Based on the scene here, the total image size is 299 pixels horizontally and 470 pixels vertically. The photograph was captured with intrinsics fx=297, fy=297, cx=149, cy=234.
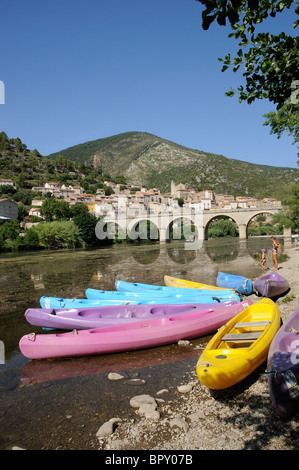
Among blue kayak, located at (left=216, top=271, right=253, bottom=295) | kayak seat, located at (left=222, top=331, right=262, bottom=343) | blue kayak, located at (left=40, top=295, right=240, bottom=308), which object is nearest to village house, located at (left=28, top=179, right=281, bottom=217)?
blue kayak, located at (left=216, top=271, right=253, bottom=295)

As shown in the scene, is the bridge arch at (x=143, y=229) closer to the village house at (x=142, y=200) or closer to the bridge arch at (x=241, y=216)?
the bridge arch at (x=241, y=216)

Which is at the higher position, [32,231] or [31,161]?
[31,161]

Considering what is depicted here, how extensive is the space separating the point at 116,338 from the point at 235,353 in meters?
2.59

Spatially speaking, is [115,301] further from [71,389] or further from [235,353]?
[235,353]

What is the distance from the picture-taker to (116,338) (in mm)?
5996

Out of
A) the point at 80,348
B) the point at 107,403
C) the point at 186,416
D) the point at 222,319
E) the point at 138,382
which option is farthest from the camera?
the point at 222,319

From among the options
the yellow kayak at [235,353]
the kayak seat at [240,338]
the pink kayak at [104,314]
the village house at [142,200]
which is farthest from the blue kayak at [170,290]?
the village house at [142,200]

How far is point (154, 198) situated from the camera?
100875 mm

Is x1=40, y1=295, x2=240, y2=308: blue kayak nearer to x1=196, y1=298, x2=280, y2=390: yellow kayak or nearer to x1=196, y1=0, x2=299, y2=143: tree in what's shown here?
x1=196, y1=298, x2=280, y2=390: yellow kayak

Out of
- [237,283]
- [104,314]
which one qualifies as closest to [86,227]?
[237,283]

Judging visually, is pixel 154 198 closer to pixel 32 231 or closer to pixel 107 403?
pixel 32 231

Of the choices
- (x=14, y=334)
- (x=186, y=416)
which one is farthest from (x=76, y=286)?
(x=186, y=416)

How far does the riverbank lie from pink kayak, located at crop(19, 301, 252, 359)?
1633 mm
